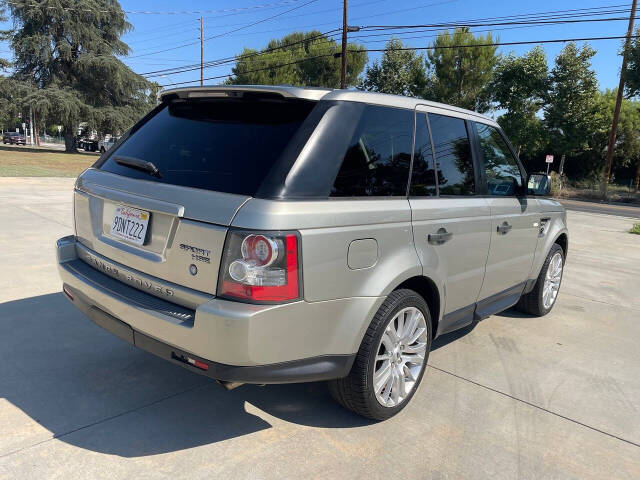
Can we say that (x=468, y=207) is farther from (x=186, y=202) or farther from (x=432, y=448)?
(x=186, y=202)

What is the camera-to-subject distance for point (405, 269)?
8.91 feet

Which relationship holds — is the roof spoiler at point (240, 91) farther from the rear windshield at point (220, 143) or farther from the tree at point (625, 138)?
the tree at point (625, 138)

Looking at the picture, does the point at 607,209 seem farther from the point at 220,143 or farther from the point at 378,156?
the point at 220,143

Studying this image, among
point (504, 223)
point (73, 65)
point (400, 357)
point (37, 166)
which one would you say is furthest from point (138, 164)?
point (73, 65)

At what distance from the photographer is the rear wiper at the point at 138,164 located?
269 centimetres

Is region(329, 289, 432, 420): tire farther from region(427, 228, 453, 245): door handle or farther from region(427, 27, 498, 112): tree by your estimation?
region(427, 27, 498, 112): tree

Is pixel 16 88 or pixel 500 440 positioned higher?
pixel 16 88

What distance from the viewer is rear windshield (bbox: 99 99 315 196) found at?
2.40 metres

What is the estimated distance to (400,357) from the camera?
294 centimetres

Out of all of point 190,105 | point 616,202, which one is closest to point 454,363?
point 190,105

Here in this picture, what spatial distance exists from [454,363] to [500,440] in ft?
3.35

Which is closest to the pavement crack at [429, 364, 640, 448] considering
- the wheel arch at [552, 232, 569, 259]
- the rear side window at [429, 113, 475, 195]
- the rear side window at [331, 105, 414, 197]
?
the rear side window at [429, 113, 475, 195]

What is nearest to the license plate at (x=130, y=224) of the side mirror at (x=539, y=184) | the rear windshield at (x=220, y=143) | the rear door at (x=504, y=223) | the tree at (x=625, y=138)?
the rear windshield at (x=220, y=143)

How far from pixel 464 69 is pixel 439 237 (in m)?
35.8
